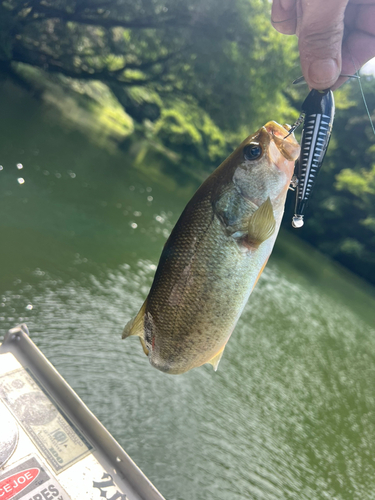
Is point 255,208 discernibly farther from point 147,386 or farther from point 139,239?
point 139,239

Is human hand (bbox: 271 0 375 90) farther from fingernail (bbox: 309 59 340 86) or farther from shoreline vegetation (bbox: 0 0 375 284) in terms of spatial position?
shoreline vegetation (bbox: 0 0 375 284)

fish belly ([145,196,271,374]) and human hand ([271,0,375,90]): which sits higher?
human hand ([271,0,375,90])

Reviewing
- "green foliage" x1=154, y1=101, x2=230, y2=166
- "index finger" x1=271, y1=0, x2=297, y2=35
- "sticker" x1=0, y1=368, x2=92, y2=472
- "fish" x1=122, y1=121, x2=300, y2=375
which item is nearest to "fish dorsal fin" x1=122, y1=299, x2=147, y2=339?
"fish" x1=122, y1=121, x2=300, y2=375

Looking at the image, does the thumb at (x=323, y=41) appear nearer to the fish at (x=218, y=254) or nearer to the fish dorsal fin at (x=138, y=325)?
the fish at (x=218, y=254)

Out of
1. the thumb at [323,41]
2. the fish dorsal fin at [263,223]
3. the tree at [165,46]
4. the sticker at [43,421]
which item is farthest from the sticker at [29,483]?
the tree at [165,46]

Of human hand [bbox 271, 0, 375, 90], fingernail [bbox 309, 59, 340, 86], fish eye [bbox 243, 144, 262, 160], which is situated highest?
human hand [bbox 271, 0, 375, 90]

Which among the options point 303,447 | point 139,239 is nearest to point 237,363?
point 303,447
